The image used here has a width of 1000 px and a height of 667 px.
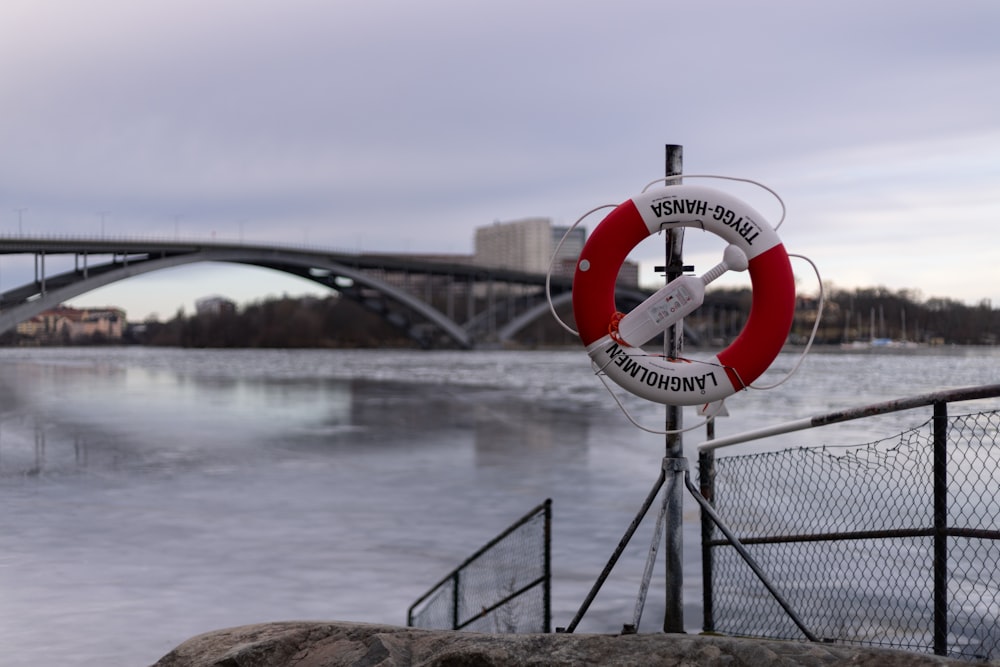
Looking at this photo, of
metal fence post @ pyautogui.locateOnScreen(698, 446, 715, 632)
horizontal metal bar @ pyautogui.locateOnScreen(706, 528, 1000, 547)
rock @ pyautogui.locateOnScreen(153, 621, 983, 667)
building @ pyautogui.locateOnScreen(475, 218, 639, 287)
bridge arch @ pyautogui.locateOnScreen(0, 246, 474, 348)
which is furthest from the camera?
building @ pyautogui.locateOnScreen(475, 218, 639, 287)

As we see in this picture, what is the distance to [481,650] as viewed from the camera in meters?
3.22

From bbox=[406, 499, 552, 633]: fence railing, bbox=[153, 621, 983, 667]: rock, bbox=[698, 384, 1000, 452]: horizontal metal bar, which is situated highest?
bbox=[698, 384, 1000, 452]: horizontal metal bar

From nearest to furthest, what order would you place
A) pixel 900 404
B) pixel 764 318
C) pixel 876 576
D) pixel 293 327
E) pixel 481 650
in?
pixel 481 650 → pixel 900 404 → pixel 764 318 → pixel 876 576 → pixel 293 327

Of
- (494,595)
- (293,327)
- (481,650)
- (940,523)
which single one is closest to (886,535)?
(940,523)

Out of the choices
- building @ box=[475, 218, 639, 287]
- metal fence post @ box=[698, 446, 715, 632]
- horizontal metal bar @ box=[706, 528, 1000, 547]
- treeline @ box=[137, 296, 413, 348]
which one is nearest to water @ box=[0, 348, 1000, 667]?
metal fence post @ box=[698, 446, 715, 632]

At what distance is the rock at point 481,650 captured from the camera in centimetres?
311

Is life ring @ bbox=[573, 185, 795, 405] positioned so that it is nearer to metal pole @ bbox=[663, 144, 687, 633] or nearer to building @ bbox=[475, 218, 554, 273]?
metal pole @ bbox=[663, 144, 687, 633]

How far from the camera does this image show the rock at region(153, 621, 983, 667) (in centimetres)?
311

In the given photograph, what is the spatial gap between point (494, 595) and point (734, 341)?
11.1 feet

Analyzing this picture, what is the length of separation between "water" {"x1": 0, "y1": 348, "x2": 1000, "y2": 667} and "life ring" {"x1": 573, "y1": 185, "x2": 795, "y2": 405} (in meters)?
2.86

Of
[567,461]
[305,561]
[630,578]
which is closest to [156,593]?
[305,561]

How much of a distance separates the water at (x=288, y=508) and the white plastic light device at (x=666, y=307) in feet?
9.89

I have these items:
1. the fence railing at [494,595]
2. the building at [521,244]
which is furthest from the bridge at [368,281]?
the building at [521,244]

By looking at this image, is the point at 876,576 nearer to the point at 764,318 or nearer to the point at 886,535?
the point at 886,535
